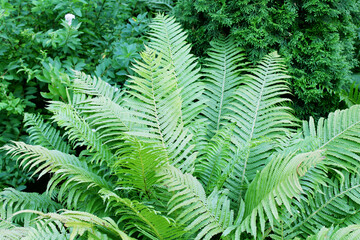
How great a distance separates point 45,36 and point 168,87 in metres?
1.35

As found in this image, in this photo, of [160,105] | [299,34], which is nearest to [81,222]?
[160,105]

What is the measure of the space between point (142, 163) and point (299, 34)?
162cm

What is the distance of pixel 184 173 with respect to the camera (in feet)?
6.23

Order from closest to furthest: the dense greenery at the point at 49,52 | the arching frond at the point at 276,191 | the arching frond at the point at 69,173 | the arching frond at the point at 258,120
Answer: the arching frond at the point at 276,191 < the arching frond at the point at 69,173 < the arching frond at the point at 258,120 < the dense greenery at the point at 49,52

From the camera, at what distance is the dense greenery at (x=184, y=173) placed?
158 centimetres

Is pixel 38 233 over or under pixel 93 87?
under

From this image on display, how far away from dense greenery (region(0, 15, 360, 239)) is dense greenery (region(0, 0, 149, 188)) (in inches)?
12.2

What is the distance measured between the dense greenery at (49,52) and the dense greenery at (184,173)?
310 millimetres

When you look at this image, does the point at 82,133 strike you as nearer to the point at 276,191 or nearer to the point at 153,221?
the point at 153,221

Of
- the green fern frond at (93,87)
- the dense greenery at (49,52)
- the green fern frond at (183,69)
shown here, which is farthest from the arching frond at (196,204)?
the dense greenery at (49,52)

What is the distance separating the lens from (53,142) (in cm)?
227

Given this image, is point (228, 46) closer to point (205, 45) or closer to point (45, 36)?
point (205, 45)

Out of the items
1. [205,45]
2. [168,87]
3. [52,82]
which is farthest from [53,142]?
[205,45]

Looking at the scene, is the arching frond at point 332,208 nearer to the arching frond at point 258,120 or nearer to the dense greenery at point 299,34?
the arching frond at point 258,120
